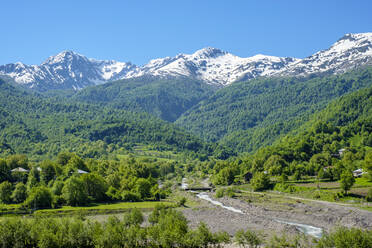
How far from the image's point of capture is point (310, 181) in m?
150

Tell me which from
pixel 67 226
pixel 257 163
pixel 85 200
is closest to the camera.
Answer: pixel 67 226

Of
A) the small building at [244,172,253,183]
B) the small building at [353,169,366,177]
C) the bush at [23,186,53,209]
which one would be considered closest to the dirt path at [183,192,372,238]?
the small building at [353,169,366,177]

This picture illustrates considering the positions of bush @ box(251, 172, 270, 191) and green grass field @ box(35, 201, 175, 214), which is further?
bush @ box(251, 172, 270, 191)

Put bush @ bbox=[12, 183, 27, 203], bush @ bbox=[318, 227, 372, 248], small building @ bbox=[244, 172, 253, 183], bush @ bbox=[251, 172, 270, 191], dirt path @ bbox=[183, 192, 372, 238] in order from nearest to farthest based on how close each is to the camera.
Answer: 1. bush @ bbox=[318, 227, 372, 248]
2. dirt path @ bbox=[183, 192, 372, 238]
3. bush @ bbox=[12, 183, 27, 203]
4. bush @ bbox=[251, 172, 270, 191]
5. small building @ bbox=[244, 172, 253, 183]

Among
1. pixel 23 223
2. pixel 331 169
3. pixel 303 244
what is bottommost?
pixel 303 244

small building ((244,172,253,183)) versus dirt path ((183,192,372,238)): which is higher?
small building ((244,172,253,183))

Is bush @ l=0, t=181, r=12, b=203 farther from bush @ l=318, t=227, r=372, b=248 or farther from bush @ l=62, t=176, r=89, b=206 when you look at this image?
bush @ l=318, t=227, r=372, b=248

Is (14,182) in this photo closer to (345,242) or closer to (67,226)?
(67,226)

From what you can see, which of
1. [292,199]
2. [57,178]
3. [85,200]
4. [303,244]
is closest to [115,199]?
[85,200]

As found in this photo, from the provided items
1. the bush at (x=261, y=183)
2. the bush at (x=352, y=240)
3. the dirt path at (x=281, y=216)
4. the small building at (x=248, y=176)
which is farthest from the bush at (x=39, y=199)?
the small building at (x=248, y=176)

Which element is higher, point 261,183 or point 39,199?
point 261,183

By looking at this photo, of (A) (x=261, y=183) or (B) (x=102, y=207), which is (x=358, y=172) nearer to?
(A) (x=261, y=183)

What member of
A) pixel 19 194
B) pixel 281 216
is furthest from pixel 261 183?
pixel 19 194

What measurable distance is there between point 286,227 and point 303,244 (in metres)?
16.6
